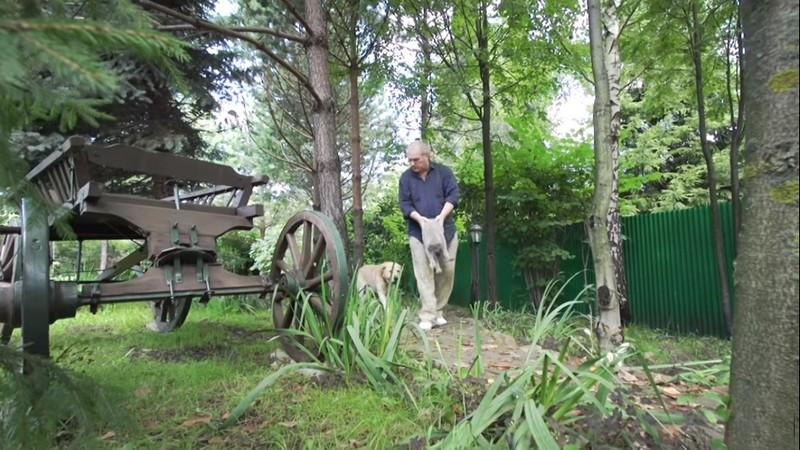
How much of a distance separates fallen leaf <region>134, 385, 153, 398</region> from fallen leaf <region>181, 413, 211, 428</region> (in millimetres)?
523

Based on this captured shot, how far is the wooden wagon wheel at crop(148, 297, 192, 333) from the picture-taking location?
557cm

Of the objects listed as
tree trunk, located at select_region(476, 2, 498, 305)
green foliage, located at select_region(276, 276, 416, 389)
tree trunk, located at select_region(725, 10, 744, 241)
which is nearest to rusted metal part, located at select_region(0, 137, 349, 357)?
green foliage, located at select_region(276, 276, 416, 389)

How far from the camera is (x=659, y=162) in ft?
46.4

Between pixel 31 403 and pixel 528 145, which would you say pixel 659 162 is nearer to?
pixel 528 145

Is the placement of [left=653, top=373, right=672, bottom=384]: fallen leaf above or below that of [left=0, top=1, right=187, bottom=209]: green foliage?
below

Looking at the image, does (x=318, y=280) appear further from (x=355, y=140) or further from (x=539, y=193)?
(x=539, y=193)

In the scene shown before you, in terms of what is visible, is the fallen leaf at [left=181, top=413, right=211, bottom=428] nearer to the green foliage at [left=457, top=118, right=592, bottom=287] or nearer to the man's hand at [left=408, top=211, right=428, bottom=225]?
the man's hand at [left=408, top=211, right=428, bottom=225]

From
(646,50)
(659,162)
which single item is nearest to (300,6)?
(646,50)

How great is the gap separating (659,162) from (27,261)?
15.1m

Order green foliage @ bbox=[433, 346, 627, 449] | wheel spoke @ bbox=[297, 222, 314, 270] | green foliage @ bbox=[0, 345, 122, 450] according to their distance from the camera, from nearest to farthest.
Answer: green foliage @ bbox=[0, 345, 122, 450] → green foliage @ bbox=[433, 346, 627, 449] → wheel spoke @ bbox=[297, 222, 314, 270]

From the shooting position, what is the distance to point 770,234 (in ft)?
3.80

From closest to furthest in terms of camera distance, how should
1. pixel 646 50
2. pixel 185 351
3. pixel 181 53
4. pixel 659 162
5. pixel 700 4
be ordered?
pixel 181 53 < pixel 185 351 < pixel 700 4 < pixel 646 50 < pixel 659 162

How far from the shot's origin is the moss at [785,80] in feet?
3.59

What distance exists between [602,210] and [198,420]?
269cm
